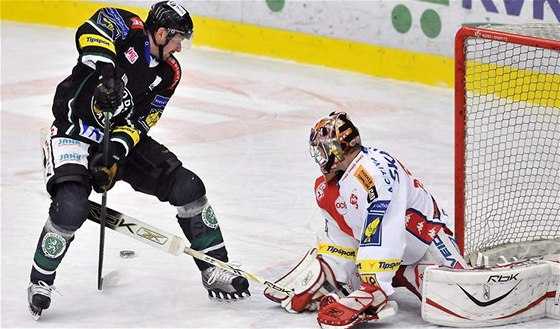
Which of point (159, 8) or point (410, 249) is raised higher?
point (159, 8)

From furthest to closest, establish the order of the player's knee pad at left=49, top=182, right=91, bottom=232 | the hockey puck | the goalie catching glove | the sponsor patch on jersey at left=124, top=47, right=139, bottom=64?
the hockey puck, the sponsor patch on jersey at left=124, top=47, right=139, bottom=64, the goalie catching glove, the player's knee pad at left=49, top=182, right=91, bottom=232

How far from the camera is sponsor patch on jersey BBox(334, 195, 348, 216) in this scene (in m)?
4.27

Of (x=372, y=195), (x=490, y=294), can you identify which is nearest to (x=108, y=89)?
(x=372, y=195)

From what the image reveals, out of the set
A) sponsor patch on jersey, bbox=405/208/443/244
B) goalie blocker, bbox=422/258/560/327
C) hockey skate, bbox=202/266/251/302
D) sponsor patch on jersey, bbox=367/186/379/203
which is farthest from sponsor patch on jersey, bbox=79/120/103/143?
goalie blocker, bbox=422/258/560/327

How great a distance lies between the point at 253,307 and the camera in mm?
4496

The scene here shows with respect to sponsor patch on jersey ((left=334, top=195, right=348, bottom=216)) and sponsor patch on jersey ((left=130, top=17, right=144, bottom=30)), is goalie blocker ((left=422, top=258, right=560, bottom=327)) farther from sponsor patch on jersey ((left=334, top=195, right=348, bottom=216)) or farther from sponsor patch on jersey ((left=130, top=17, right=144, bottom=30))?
sponsor patch on jersey ((left=130, top=17, right=144, bottom=30))

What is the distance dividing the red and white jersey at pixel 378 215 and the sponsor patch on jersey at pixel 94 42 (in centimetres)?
85

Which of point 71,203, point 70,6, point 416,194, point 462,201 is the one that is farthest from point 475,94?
point 70,6

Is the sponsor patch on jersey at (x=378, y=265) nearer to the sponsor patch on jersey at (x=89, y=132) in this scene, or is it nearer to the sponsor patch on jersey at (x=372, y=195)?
the sponsor patch on jersey at (x=372, y=195)

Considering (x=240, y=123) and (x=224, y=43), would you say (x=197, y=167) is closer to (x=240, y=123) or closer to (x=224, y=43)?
(x=240, y=123)

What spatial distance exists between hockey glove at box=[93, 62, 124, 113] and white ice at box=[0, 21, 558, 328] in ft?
2.44

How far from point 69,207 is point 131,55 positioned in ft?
1.95

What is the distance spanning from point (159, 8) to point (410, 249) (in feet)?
3.96

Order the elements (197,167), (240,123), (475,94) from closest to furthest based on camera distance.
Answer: (475,94) < (197,167) < (240,123)
